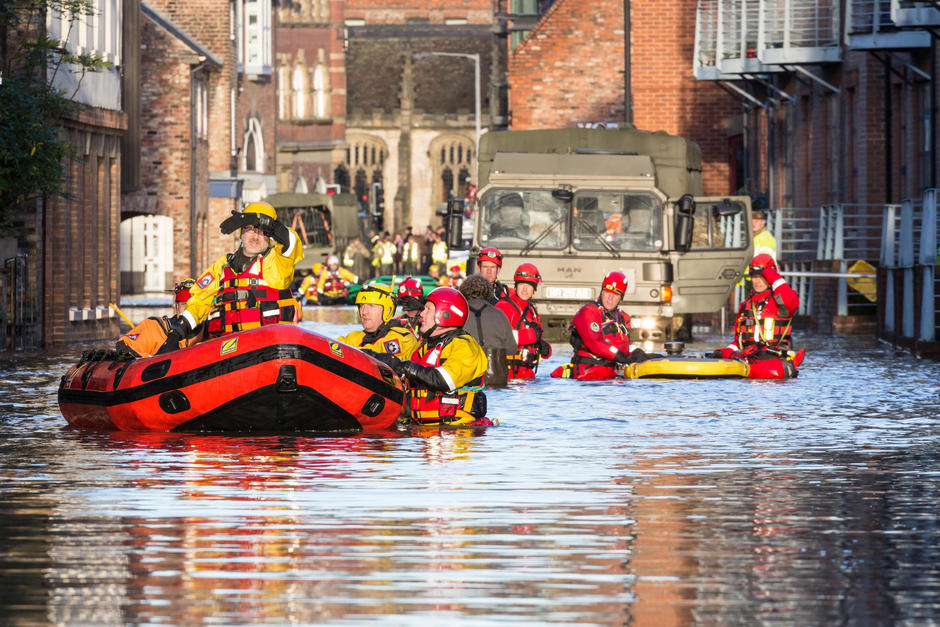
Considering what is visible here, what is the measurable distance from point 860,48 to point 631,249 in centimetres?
647

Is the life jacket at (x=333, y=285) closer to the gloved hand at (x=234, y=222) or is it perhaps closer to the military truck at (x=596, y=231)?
the military truck at (x=596, y=231)

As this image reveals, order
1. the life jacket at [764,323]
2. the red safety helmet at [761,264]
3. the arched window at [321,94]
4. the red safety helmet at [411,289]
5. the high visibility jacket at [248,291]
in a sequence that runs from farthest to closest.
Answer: the arched window at [321,94] → the life jacket at [764,323] → the red safety helmet at [761,264] → the red safety helmet at [411,289] → the high visibility jacket at [248,291]

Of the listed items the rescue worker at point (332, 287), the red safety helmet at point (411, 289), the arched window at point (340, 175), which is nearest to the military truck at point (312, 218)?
the rescue worker at point (332, 287)

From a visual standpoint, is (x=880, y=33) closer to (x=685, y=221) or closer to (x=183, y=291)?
(x=685, y=221)

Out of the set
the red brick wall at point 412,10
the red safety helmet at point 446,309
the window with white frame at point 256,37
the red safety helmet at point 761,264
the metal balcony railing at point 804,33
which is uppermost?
the red brick wall at point 412,10

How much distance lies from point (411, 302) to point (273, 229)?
125 cm

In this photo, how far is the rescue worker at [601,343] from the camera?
23141 millimetres

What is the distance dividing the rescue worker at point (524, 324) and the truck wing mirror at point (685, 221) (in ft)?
24.2

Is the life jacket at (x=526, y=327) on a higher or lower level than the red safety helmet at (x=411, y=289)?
lower

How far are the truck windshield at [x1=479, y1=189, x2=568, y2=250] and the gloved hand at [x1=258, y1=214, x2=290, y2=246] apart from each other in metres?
14.5

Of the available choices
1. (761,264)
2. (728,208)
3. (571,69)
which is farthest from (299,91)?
(761,264)

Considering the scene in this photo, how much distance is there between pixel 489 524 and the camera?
1052 cm

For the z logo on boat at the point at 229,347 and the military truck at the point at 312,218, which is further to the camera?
the military truck at the point at 312,218

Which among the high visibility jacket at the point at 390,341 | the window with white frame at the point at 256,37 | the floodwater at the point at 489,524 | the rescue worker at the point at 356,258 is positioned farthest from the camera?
the window with white frame at the point at 256,37
